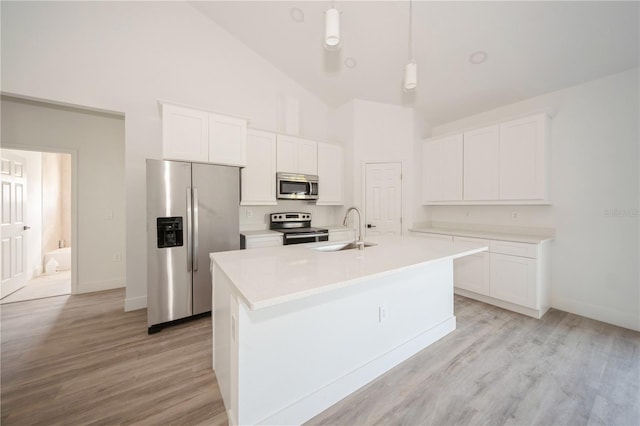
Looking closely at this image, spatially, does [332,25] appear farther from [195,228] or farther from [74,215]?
[74,215]

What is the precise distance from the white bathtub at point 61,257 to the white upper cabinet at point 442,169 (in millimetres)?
6661

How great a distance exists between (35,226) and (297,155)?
456 centimetres

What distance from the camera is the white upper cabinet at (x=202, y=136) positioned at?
2736mm

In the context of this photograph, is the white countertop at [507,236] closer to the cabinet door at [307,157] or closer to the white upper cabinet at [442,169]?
the white upper cabinet at [442,169]

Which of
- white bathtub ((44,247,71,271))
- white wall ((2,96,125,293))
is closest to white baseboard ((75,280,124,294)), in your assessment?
white wall ((2,96,125,293))

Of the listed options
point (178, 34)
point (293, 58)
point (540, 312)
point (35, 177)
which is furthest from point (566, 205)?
point (35, 177)

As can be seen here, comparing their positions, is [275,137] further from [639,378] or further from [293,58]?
[639,378]

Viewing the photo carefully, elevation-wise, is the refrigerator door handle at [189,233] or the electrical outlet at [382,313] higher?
the refrigerator door handle at [189,233]

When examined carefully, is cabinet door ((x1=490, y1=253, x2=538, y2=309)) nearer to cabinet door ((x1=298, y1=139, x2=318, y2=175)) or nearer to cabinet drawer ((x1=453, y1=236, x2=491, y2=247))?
cabinet drawer ((x1=453, y1=236, x2=491, y2=247))

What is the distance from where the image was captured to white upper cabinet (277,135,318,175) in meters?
3.77

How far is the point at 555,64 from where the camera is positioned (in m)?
2.68

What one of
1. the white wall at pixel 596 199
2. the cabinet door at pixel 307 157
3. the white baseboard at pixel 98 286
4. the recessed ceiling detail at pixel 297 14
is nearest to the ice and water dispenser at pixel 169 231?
the cabinet door at pixel 307 157

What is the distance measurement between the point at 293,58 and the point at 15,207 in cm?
464

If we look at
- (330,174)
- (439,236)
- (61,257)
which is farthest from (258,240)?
(61,257)
